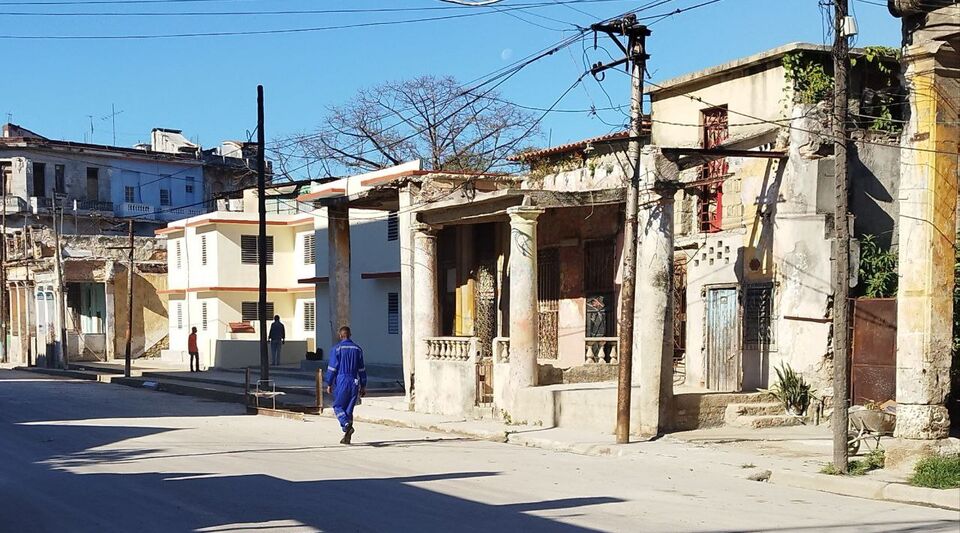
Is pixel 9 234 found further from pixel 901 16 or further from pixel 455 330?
pixel 901 16

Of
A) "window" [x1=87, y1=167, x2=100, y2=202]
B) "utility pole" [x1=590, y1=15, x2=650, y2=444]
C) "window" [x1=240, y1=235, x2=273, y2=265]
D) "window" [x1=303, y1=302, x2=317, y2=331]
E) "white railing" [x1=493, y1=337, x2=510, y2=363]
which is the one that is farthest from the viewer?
"window" [x1=87, y1=167, x2=100, y2=202]

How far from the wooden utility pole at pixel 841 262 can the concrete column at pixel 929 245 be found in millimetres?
1871

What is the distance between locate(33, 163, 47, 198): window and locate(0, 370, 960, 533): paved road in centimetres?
4593

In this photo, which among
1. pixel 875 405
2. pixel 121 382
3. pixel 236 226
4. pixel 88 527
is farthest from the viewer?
pixel 236 226

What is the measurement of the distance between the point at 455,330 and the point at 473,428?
954cm

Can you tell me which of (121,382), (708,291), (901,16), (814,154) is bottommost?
(121,382)

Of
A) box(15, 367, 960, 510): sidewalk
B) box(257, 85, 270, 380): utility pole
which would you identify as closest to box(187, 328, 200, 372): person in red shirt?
box(257, 85, 270, 380): utility pole

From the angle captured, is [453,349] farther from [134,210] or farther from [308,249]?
[134,210]

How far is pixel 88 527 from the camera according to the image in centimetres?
970

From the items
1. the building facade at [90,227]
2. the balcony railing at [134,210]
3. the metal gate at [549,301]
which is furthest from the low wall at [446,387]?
the balcony railing at [134,210]

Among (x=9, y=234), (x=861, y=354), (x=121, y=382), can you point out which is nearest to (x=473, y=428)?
(x=861, y=354)

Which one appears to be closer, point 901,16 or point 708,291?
point 901,16

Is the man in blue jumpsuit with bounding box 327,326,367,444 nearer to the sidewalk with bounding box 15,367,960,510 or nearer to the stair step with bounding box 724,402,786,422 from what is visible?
the sidewalk with bounding box 15,367,960,510

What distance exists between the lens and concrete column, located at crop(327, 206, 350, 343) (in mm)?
A: 27547
